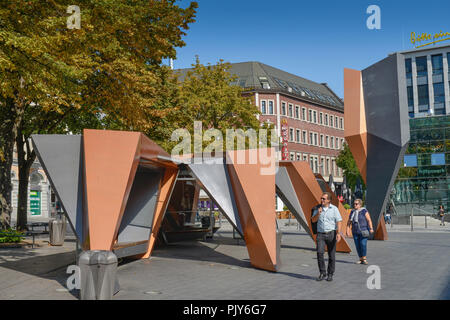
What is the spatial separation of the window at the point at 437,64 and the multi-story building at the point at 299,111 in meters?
15.2

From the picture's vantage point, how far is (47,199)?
5147 cm

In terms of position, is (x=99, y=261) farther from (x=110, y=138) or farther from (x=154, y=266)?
(x=154, y=266)

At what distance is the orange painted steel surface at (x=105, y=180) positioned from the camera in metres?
9.91

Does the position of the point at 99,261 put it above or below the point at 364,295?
above

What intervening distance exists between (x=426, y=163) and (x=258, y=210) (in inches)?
1426

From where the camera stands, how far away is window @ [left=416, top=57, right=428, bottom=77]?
229 ft

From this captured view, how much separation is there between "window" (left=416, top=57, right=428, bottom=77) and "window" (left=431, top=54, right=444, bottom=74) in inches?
40.7

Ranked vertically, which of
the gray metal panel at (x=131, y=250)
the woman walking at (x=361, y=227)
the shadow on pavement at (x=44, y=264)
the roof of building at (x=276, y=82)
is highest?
the roof of building at (x=276, y=82)

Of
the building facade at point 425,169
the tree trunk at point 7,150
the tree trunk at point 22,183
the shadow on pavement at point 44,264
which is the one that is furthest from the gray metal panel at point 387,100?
the building facade at point 425,169

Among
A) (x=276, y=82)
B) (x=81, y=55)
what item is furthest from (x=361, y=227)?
(x=276, y=82)

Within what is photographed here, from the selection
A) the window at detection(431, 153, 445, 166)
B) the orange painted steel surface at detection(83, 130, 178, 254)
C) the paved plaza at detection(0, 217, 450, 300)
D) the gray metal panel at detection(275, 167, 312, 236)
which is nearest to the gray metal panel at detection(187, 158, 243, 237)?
the paved plaza at detection(0, 217, 450, 300)

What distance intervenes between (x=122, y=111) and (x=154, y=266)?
657 cm

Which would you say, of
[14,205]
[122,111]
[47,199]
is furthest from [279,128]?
[122,111]

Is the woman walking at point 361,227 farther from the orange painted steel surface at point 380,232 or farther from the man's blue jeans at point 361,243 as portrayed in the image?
the orange painted steel surface at point 380,232
